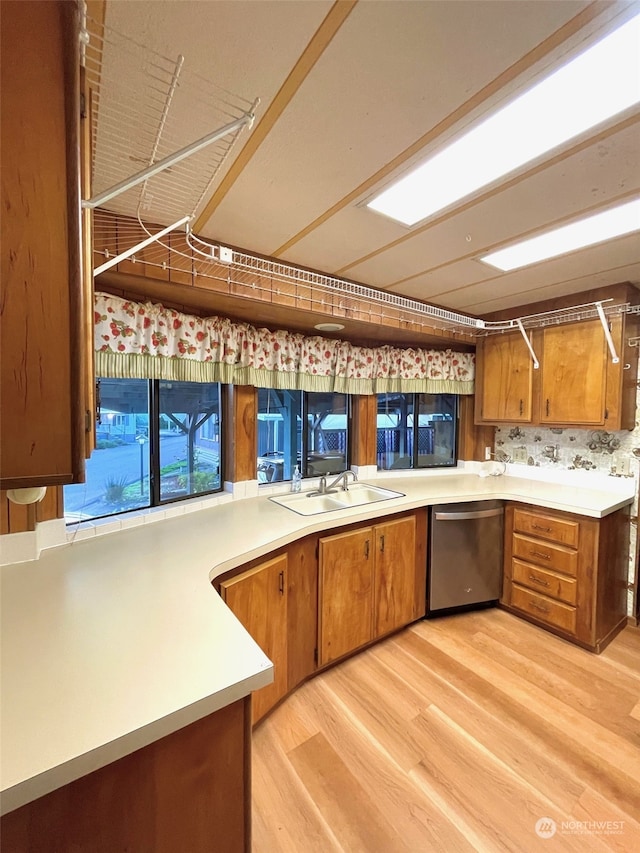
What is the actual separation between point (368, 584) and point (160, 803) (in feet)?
5.15

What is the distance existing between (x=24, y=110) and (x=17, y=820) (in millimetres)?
1166

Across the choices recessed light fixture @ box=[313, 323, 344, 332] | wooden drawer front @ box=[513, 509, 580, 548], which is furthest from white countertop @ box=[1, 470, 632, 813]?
wooden drawer front @ box=[513, 509, 580, 548]

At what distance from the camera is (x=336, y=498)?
8.43 feet

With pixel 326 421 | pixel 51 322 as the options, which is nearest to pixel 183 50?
pixel 51 322

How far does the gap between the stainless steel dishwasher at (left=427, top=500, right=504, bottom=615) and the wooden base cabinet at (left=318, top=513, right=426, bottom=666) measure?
0.32 ft

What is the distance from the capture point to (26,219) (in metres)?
0.55

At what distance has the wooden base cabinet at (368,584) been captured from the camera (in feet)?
6.59

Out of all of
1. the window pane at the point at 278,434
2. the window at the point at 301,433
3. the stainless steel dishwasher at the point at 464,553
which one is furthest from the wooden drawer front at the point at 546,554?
the window pane at the point at 278,434

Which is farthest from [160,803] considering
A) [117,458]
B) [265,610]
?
[117,458]

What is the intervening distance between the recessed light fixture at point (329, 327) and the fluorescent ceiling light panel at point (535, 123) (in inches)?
38.5

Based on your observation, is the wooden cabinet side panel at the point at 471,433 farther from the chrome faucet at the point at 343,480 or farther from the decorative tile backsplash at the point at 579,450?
the chrome faucet at the point at 343,480

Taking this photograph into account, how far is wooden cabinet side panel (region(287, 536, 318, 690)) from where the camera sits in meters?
1.83

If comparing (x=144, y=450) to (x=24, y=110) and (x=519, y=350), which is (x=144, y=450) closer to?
(x=24, y=110)

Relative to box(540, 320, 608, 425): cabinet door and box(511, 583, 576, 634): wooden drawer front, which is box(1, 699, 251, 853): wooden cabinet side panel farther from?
box(540, 320, 608, 425): cabinet door
